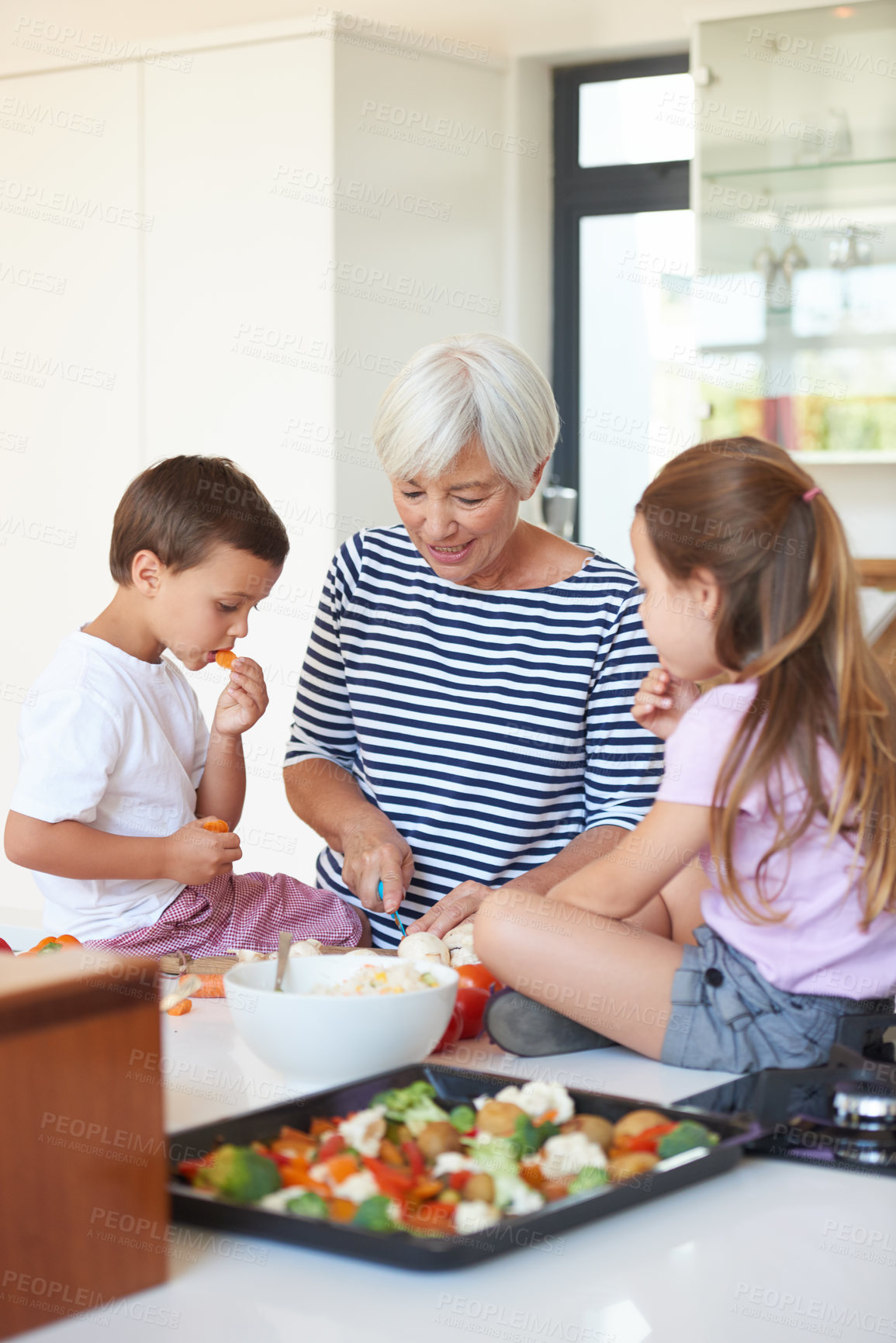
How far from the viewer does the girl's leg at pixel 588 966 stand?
106 cm

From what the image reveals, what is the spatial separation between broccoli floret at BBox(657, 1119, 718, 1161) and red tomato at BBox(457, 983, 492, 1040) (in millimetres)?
342

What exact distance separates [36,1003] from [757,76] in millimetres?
3390

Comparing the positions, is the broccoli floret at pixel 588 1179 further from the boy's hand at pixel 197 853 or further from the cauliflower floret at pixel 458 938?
the boy's hand at pixel 197 853

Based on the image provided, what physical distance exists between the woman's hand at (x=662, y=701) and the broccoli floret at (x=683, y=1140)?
0.53 m

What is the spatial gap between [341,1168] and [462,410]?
1025 millimetres

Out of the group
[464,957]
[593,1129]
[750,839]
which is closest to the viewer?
[593,1129]

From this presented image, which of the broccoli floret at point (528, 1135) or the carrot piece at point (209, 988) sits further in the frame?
the carrot piece at point (209, 988)

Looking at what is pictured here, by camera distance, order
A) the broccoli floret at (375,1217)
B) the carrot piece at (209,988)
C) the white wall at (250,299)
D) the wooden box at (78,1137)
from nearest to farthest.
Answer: the wooden box at (78,1137)
the broccoli floret at (375,1217)
the carrot piece at (209,988)
the white wall at (250,299)

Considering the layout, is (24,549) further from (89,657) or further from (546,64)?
(89,657)

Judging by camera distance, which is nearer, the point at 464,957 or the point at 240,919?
the point at 464,957

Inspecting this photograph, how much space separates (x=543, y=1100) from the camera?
2.79 ft

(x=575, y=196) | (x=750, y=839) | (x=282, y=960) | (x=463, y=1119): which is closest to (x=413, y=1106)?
(x=463, y=1119)

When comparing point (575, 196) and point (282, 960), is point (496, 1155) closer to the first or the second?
point (282, 960)

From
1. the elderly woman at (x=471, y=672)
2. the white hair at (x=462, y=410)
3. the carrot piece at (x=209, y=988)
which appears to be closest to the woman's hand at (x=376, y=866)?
the elderly woman at (x=471, y=672)
